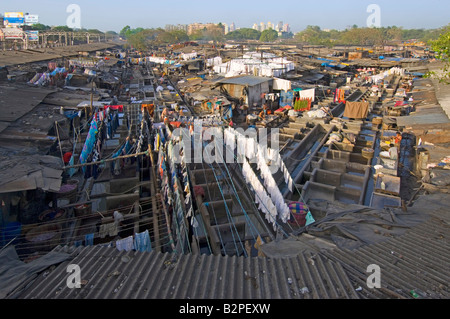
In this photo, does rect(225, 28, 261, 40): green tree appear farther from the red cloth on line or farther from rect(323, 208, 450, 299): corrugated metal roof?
rect(323, 208, 450, 299): corrugated metal roof

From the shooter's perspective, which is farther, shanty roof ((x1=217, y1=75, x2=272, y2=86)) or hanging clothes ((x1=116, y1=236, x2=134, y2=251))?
shanty roof ((x1=217, y1=75, x2=272, y2=86))

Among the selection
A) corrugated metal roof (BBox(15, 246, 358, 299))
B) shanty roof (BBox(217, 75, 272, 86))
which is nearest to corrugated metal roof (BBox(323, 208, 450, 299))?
corrugated metal roof (BBox(15, 246, 358, 299))

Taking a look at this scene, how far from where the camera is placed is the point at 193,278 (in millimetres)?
4375

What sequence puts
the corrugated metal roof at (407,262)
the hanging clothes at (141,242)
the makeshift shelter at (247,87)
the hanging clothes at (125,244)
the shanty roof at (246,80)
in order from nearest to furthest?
1. the corrugated metal roof at (407,262)
2. the hanging clothes at (125,244)
3. the hanging clothes at (141,242)
4. the shanty roof at (246,80)
5. the makeshift shelter at (247,87)

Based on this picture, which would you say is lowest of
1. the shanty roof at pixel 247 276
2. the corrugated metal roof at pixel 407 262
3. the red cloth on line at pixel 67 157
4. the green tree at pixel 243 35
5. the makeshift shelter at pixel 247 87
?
the corrugated metal roof at pixel 407 262

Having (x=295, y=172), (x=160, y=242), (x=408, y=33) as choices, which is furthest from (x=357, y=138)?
(x=408, y=33)

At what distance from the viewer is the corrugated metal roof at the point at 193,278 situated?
401cm

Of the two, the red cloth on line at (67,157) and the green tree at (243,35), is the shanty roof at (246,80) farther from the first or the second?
the green tree at (243,35)

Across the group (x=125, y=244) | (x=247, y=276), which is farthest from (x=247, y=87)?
(x=247, y=276)

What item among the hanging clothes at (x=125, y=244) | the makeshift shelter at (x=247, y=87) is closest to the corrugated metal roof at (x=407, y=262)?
the hanging clothes at (x=125, y=244)

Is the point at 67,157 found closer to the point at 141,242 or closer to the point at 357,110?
the point at 141,242

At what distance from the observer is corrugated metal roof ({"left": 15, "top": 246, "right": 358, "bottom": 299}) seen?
4.01m
